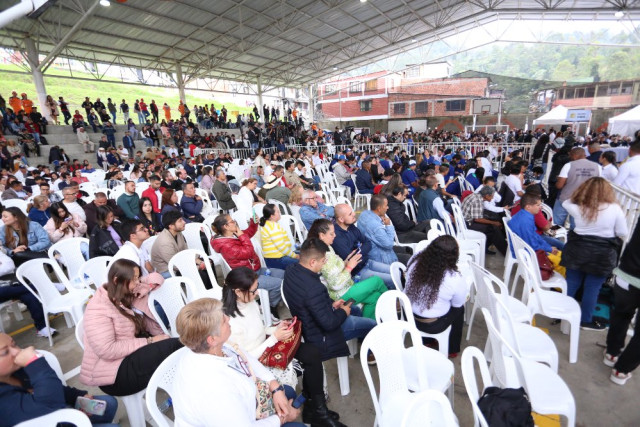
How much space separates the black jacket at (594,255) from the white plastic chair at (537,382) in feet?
4.24

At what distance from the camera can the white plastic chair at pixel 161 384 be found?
1367 mm

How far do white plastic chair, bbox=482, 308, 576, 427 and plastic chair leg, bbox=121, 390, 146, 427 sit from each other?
207cm

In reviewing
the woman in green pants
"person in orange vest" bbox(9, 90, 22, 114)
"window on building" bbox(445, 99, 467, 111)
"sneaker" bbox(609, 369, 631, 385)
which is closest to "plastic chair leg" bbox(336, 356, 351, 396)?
the woman in green pants

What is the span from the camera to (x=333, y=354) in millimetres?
2031

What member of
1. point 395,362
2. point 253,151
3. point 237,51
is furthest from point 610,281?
point 237,51

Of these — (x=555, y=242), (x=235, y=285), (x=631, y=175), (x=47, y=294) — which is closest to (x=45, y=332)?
(x=47, y=294)

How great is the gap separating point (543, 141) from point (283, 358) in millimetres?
9383

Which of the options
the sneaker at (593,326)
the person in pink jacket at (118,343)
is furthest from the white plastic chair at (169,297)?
the sneaker at (593,326)

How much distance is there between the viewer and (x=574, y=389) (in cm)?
215

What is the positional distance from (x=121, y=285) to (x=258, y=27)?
570 inches

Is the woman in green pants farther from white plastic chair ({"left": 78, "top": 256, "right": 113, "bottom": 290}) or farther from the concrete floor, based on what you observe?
white plastic chair ({"left": 78, "top": 256, "right": 113, "bottom": 290})

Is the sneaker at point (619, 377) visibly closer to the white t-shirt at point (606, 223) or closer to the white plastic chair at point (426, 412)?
the white t-shirt at point (606, 223)

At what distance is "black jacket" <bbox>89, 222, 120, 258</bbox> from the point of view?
3.21 metres

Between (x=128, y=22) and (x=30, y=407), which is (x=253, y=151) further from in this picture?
(x=30, y=407)
